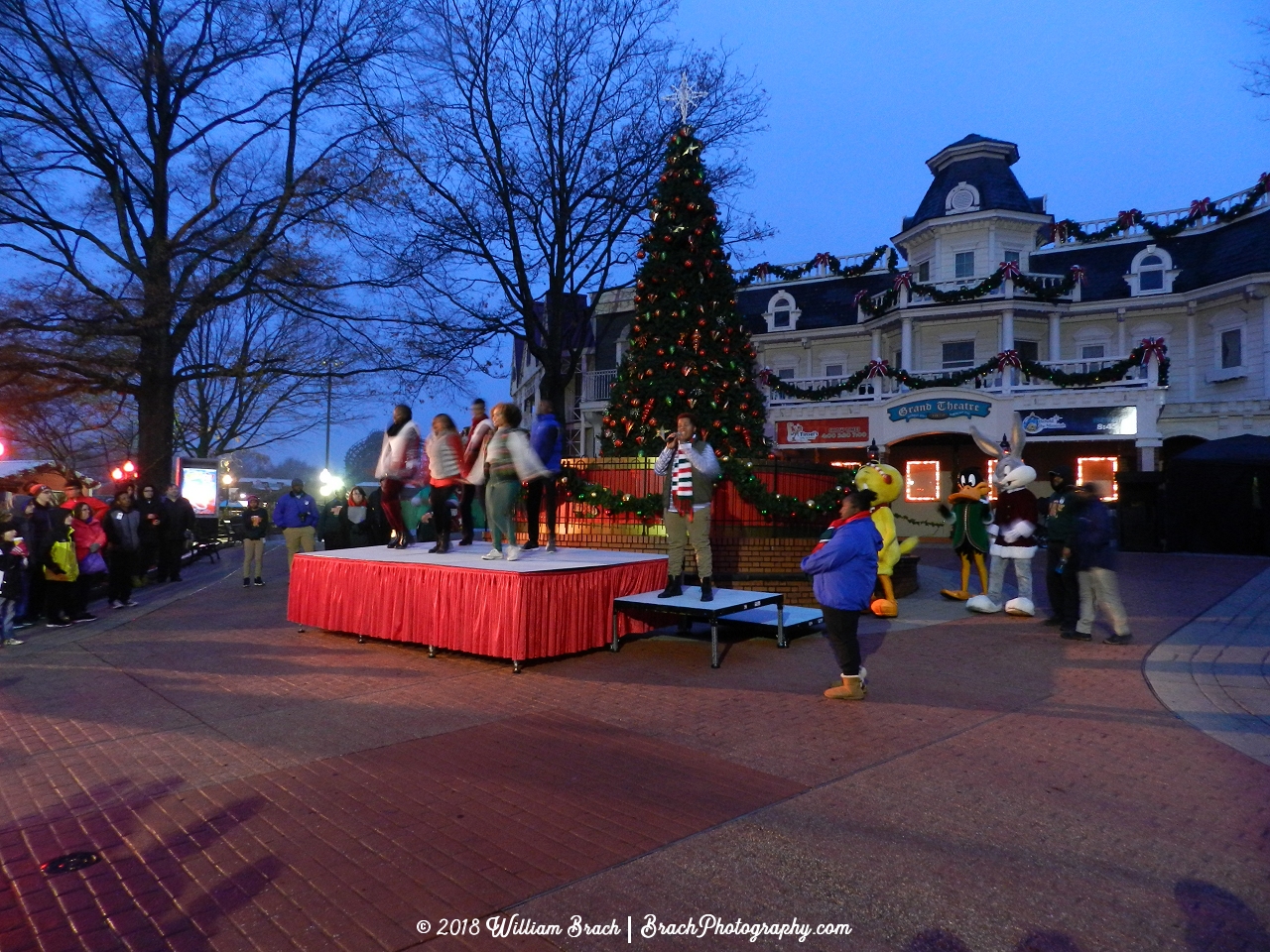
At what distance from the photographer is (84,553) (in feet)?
35.4

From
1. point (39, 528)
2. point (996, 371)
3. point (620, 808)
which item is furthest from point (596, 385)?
point (620, 808)

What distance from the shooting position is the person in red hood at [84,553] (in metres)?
10.7

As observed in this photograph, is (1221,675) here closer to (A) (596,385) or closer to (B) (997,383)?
(B) (997,383)

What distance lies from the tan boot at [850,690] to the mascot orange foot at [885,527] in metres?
4.00

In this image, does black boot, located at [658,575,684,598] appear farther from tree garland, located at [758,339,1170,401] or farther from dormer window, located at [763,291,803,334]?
dormer window, located at [763,291,803,334]

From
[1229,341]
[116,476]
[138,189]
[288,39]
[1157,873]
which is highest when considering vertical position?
[288,39]

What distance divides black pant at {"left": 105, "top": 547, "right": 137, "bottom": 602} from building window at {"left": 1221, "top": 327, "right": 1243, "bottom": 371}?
93.8ft

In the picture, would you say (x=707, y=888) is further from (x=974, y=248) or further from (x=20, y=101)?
(x=974, y=248)

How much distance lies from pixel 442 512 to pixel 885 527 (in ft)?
17.7

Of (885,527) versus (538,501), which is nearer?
(538,501)

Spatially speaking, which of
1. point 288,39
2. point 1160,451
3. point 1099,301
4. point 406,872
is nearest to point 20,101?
point 288,39

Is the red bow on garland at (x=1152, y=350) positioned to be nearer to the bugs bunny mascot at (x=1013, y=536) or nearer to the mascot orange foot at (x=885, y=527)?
the bugs bunny mascot at (x=1013, y=536)

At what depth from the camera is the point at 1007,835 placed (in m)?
4.03

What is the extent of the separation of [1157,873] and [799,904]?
1570 mm
